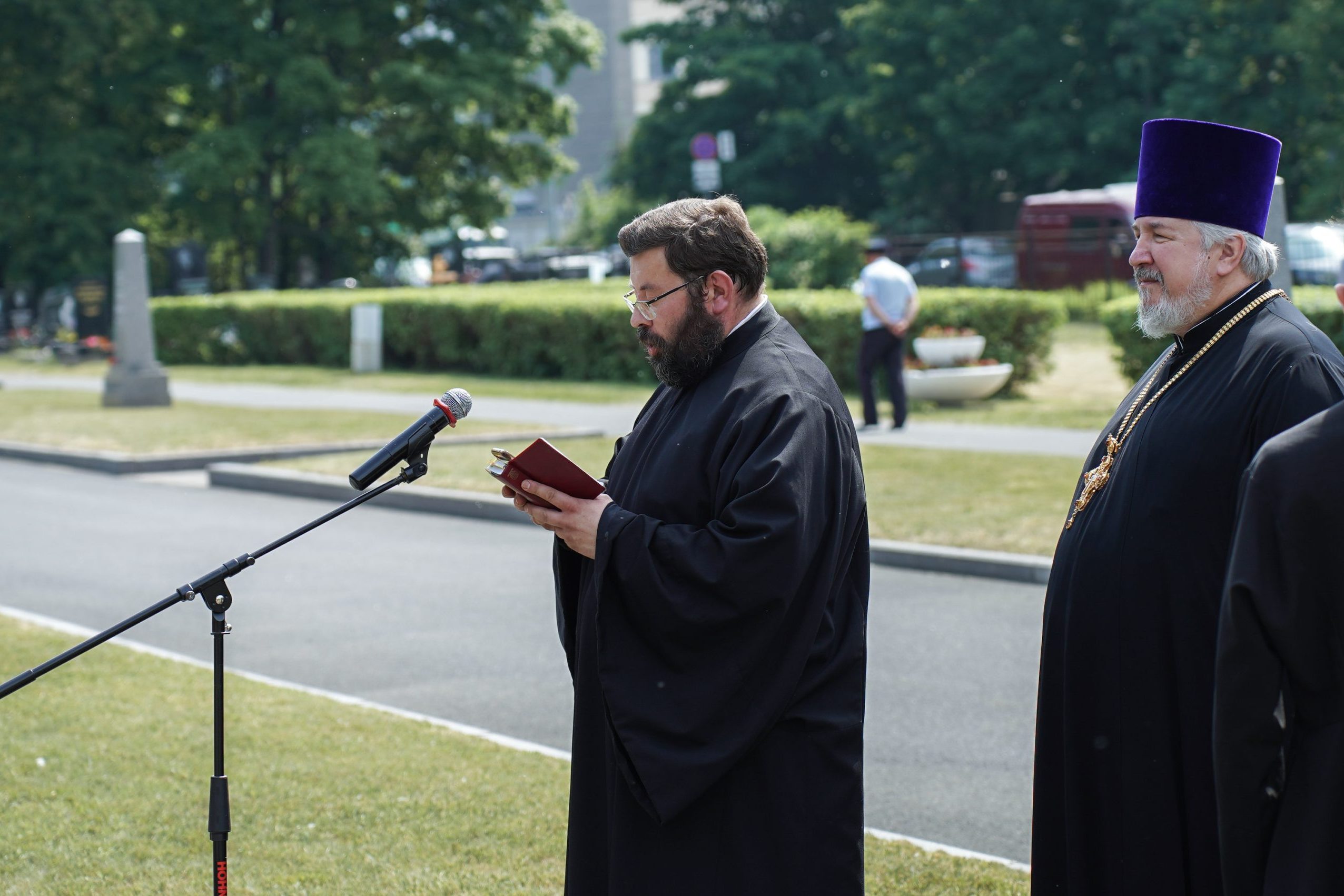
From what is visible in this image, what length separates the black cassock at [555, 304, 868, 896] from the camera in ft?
10.1

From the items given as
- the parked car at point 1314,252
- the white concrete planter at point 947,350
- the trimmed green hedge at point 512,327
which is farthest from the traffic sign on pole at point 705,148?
the parked car at point 1314,252

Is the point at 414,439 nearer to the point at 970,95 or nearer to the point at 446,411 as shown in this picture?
the point at 446,411

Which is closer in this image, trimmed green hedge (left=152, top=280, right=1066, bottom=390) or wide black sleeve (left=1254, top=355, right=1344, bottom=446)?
wide black sleeve (left=1254, top=355, right=1344, bottom=446)

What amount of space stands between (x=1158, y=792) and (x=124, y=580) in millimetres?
7693

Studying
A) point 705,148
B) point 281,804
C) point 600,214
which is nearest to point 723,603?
point 281,804

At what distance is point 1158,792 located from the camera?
316 cm

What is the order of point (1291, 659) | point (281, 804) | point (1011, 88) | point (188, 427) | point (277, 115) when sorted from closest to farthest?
point (1291, 659), point (281, 804), point (188, 427), point (277, 115), point (1011, 88)

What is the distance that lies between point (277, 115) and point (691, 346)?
3465 cm

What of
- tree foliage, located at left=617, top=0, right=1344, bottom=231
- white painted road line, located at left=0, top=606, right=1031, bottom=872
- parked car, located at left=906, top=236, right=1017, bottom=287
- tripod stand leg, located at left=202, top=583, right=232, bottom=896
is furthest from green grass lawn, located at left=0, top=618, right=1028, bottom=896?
tree foliage, located at left=617, top=0, right=1344, bottom=231

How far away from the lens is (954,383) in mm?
17469

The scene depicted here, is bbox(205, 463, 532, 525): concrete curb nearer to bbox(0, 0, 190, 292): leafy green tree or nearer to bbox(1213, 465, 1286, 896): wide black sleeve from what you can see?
bbox(1213, 465, 1286, 896): wide black sleeve

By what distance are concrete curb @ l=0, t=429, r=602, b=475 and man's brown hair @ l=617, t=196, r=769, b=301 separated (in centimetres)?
1143

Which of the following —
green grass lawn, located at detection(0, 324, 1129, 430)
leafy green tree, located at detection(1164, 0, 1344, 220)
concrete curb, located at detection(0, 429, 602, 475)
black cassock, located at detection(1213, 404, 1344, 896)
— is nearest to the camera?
black cassock, located at detection(1213, 404, 1344, 896)

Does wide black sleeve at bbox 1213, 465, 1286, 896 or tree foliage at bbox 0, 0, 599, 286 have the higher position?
tree foliage at bbox 0, 0, 599, 286
